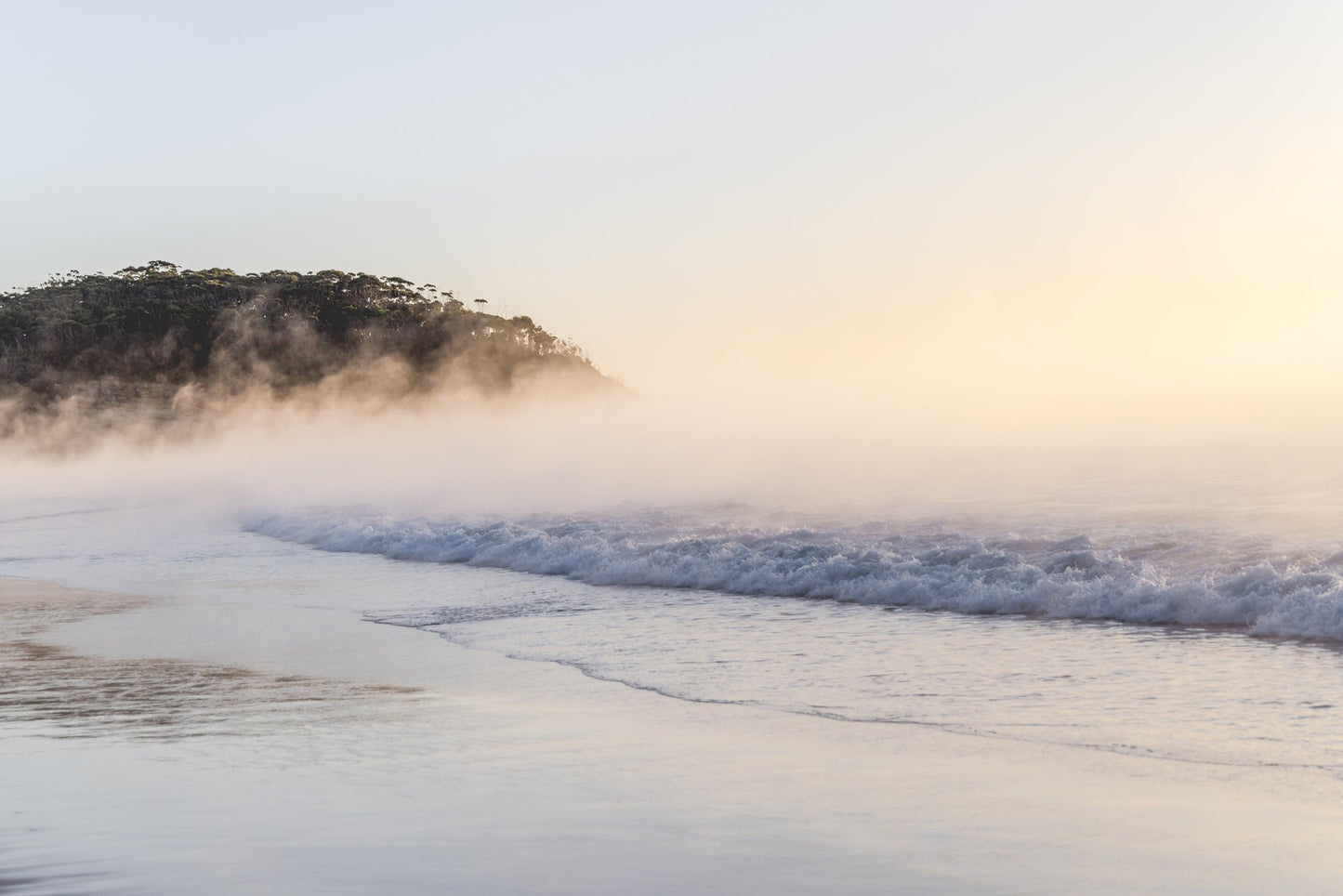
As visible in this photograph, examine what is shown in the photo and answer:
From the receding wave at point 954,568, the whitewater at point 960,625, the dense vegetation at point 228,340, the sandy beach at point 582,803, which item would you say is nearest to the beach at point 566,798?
the sandy beach at point 582,803

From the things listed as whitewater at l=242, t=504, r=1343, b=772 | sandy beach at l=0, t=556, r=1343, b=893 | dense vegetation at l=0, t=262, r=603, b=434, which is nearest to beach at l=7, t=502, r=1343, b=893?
sandy beach at l=0, t=556, r=1343, b=893

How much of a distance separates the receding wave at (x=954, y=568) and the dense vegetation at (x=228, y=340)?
3168 inches

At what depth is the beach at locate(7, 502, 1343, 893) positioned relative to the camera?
4527 mm

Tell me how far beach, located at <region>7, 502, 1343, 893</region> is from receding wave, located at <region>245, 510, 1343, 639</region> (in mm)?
5056

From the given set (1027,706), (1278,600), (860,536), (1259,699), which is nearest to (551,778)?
(1027,706)

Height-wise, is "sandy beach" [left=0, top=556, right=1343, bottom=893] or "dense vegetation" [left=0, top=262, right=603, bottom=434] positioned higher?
"dense vegetation" [left=0, top=262, right=603, bottom=434]

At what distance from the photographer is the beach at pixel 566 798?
4527mm

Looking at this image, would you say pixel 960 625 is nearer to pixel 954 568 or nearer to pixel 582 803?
pixel 954 568

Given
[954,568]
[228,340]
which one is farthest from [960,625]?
[228,340]

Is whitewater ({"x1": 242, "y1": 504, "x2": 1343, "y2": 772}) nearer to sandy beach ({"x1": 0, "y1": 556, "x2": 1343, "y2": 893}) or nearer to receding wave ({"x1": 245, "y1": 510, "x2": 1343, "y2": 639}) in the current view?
receding wave ({"x1": 245, "y1": 510, "x2": 1343, "y2": 639})

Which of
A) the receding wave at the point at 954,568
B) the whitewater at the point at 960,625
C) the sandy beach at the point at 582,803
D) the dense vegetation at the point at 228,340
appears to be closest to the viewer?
the sandy beach at the point at 582,803

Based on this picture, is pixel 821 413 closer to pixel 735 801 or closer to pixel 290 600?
pixel 290 600

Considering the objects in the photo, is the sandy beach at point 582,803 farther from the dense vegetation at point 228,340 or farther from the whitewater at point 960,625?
the dense vegetation at point 228,340

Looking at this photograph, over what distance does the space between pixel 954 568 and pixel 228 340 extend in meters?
94.6
